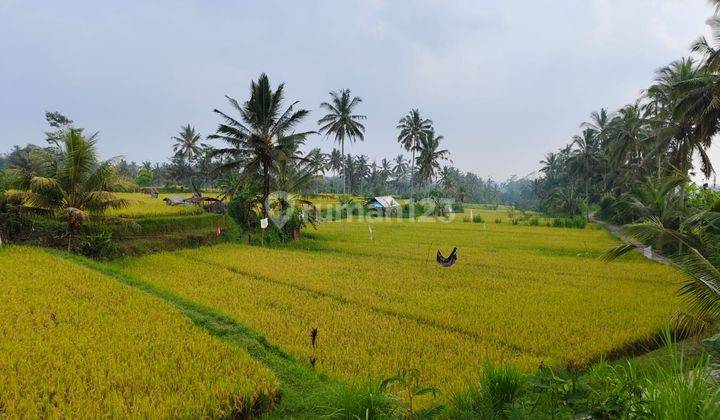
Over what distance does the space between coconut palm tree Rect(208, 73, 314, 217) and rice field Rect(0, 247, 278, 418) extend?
373 inches

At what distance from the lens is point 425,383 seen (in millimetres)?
4707

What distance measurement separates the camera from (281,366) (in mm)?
5008

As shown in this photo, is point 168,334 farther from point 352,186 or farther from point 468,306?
point 352,186

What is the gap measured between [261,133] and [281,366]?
1242cm

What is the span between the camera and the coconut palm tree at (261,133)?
1529cm

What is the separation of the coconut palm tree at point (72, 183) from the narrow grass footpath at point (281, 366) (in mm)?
4361

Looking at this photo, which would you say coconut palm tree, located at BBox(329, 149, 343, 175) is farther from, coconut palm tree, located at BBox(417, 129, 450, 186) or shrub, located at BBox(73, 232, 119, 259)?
shrub, located at BBox(73, 232, 119, 259)

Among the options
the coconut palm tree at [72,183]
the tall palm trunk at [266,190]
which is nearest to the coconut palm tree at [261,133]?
the tall palm trunk at [266,190]

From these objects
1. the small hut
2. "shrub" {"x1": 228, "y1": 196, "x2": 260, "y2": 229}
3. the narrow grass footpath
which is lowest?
the narrow grass footpath

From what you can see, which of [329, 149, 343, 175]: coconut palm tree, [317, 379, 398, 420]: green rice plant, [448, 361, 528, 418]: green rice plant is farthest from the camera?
[329, 149, 343, 175]: coconut palm tree

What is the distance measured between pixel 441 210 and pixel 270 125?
25.5 m

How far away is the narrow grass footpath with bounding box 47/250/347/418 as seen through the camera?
13.3ft

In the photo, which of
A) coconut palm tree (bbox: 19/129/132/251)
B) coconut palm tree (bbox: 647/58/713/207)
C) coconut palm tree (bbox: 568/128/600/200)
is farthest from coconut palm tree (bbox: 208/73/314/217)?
coconut palm tree (bbox: 568/128/600/200)

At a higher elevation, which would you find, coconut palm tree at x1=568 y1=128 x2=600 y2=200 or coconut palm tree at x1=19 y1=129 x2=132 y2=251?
coconut palm tree at x1=568 y1=128 x2=600 y2=200
